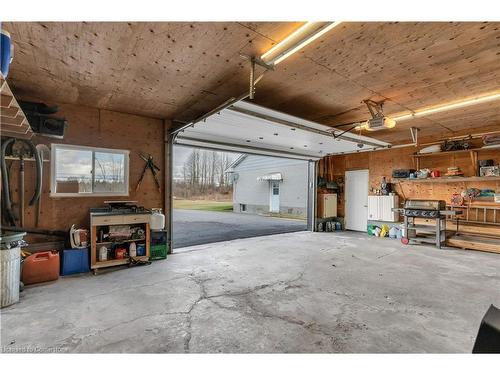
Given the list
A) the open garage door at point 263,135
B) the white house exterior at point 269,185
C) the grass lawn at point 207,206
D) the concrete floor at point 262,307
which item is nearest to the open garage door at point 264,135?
the open garage door at point 263,135

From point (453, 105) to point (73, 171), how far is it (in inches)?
269

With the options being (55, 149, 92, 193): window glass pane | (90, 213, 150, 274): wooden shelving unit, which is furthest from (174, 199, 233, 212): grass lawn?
(55, 149, 92, 193): window glass pane

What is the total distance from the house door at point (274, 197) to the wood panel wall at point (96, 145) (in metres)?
9.93

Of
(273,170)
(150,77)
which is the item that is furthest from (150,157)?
(273,170)

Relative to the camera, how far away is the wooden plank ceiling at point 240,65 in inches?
92.0

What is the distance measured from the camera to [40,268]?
3457 millimetres

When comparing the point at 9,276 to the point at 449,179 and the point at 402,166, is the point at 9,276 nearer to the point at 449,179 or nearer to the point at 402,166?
the point at 449,179

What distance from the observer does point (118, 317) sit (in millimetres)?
2525

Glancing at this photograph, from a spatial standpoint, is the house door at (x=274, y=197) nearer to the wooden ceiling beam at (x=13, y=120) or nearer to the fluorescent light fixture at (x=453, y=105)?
the fluorescent light fixture at (x=453, y=105)

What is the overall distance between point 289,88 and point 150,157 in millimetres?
3084

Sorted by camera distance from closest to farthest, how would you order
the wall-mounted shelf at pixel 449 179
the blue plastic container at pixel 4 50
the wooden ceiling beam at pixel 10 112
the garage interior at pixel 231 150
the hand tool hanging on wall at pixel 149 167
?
the blue plastic container at pixel 4 50 → the garage interior at pixel 231 150 → the wooden ceiling beam at pixel 10 112 → the hand tool hanging on wall at pixel 149 167 → the wall-mounted shelf at pixel 449 179

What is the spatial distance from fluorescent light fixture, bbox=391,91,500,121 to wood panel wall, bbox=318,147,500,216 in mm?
2558

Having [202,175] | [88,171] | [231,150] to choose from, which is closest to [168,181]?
[88,171]

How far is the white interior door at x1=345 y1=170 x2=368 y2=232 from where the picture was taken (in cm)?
827
